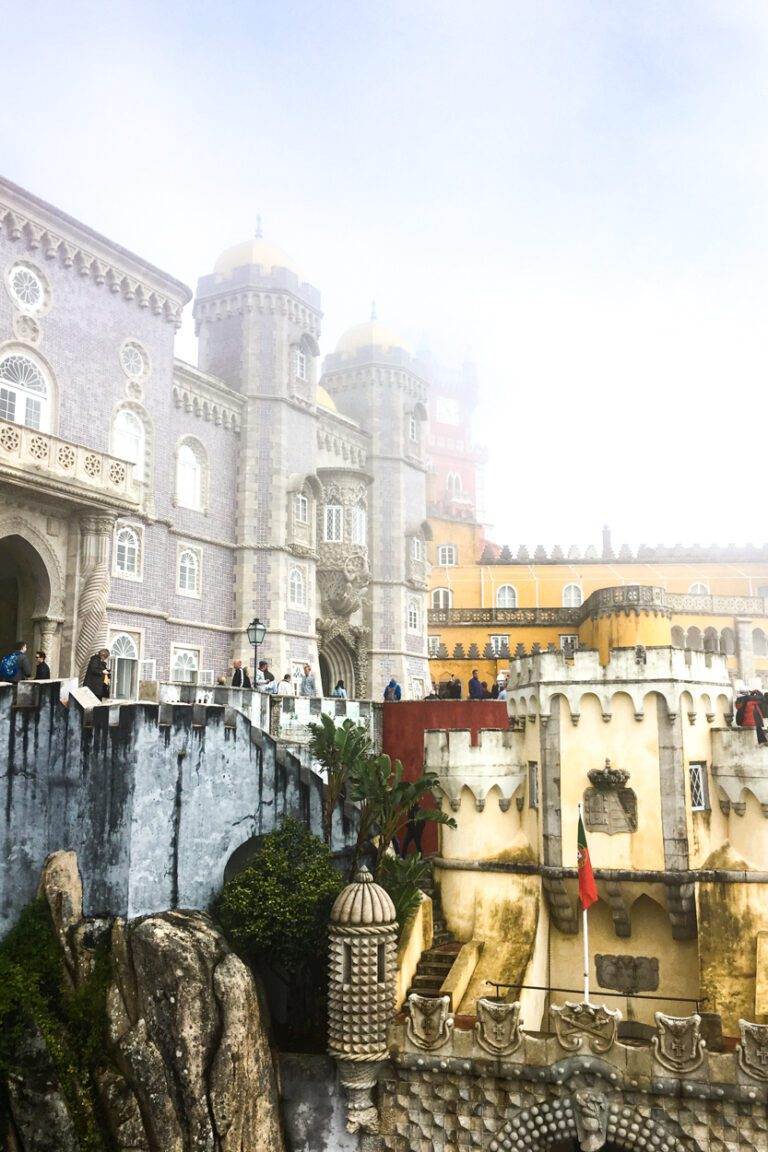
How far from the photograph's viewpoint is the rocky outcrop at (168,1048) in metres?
15.7

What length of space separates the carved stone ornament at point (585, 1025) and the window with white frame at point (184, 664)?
16.9 metres

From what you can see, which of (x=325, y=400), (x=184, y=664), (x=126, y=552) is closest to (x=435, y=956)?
(x=184, y=664)

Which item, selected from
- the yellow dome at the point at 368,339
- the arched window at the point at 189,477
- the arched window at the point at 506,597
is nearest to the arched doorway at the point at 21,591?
the arched window at the point at 189,477

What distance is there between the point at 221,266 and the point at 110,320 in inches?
379

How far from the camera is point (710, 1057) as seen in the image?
1625 cm

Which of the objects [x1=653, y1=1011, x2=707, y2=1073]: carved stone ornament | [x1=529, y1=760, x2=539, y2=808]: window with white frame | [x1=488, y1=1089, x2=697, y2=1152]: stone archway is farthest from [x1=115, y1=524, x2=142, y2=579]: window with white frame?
[x1=653, y1=1011, x2=707, y2=1073]: carved stone ornament

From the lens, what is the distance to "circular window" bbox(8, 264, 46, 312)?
26.0 metres

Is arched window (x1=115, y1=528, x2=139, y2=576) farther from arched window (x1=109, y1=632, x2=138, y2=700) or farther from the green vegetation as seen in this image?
the green vegetation

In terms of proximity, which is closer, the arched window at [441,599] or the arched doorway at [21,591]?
the arched doorway at [21,591]

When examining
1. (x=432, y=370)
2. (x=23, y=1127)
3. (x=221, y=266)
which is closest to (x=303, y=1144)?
(x=23, y=1127)

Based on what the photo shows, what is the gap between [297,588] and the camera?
35.2 m

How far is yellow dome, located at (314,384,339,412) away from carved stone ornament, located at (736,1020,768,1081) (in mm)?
28248

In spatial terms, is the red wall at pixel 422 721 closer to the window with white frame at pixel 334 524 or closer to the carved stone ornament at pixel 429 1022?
the carved stone ornament at pixel 429 1022

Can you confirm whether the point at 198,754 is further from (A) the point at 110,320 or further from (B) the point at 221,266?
(B) the point at 221,266
